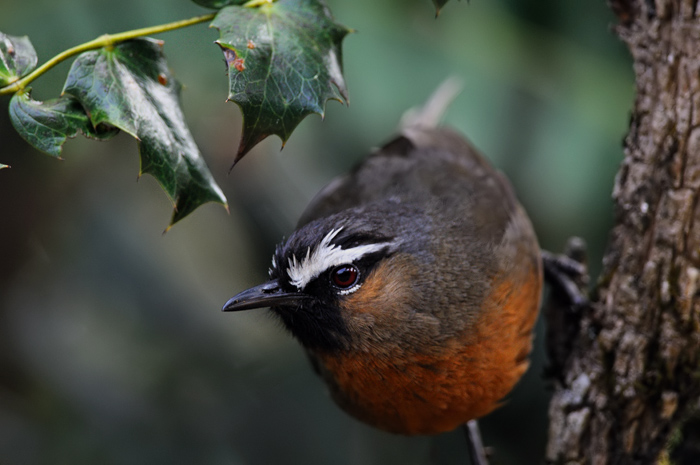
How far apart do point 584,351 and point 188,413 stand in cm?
219

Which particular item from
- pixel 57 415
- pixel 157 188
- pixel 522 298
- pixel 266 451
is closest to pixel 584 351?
pixel 522 298

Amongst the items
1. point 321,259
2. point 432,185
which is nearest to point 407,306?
point 321,259

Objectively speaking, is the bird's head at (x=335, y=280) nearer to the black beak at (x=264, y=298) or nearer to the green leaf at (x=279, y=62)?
the black beak at (x=264, y=298)

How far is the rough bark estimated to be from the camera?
8.74ft

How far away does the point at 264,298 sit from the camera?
273cm

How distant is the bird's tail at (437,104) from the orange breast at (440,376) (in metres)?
1.64

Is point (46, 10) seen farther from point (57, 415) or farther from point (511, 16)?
point (511, 16)

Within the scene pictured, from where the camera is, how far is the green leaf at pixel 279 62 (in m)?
1.90

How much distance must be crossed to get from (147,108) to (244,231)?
2.94m

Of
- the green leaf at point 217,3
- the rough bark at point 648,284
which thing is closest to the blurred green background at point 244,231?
the rough bark at point 648,284

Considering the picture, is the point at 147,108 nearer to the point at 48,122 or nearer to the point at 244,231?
the point at 48,122

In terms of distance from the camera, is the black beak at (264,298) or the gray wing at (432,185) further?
the gray wing at (432,185)

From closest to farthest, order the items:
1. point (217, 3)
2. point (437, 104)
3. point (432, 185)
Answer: point (217, 3), point (432, 185), point (437, 104)

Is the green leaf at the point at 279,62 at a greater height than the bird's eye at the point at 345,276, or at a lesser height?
greater
